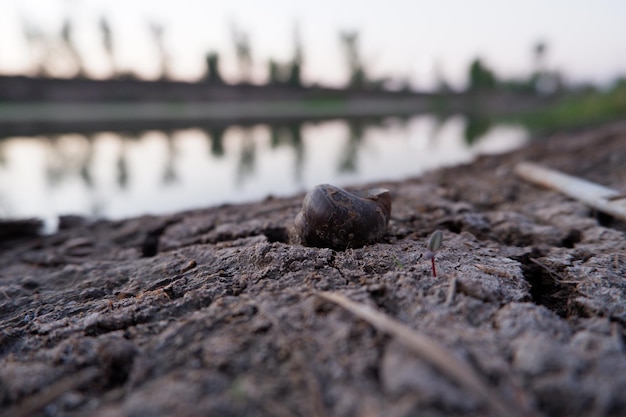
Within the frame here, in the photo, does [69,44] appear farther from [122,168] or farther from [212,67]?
[122,168]

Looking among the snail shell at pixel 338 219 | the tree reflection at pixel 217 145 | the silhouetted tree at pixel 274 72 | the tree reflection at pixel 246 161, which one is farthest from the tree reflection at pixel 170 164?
the silhouetted tree at pixel 274 72

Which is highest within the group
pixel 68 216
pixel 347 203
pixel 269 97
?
Result: pixel 269 97

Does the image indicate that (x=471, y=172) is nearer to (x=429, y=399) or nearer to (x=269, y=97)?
(x=429, y=399)

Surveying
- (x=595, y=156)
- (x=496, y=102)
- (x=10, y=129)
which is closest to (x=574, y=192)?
(x=595, y=156)

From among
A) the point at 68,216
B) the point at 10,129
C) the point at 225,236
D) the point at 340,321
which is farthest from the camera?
the point at 10,129

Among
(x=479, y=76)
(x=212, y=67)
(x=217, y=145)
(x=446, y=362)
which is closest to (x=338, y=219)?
(x=446, y=362)

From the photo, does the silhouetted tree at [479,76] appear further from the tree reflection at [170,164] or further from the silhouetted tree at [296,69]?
the tree reflection at [170,164]
